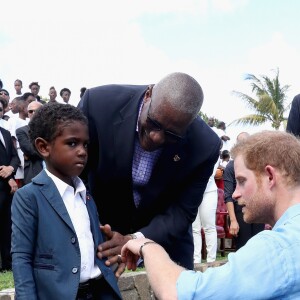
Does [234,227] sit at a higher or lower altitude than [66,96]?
lower

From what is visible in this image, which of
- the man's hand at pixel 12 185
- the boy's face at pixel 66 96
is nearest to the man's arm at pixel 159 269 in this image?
the man's hand at pixel 12 185

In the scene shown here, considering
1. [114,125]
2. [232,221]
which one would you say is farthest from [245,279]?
[232,221]

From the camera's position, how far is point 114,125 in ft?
12.2

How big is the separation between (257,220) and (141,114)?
118 centimetres

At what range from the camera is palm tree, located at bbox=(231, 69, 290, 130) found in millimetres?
36250

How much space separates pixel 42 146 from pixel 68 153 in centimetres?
20

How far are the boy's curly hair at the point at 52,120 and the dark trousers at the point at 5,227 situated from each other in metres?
3.99

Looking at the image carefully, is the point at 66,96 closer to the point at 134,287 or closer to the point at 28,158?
the point at 28,158

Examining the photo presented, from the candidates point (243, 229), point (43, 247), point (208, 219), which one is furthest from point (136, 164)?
point (208, 219)

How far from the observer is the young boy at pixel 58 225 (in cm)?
320

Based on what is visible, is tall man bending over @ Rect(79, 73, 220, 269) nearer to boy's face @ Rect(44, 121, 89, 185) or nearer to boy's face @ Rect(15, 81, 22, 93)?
boy's face @ Rect(44, 121, 89, 185)

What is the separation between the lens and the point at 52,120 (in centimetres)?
352

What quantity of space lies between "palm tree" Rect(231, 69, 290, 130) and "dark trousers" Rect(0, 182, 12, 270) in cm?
2968

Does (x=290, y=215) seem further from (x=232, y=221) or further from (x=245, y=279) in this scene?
(x=232, y=221)
